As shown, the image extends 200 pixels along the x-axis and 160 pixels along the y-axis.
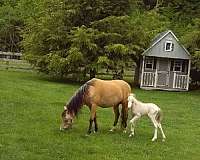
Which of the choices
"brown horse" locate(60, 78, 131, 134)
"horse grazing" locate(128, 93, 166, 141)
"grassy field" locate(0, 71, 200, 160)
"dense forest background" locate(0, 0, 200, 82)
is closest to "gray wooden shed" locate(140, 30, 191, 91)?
"dense forest background" locate(0, 0, 200, 82)

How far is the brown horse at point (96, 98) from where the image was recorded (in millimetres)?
12148

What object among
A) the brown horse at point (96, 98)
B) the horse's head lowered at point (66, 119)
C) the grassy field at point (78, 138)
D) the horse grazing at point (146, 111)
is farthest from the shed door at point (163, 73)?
the horse's head lowered at point (66, 119)

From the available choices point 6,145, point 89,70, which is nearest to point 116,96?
point 6,145

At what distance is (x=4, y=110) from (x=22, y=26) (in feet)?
99.5

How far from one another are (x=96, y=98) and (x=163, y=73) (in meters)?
19.5

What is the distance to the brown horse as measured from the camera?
1215 centimetres

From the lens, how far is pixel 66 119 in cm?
1222

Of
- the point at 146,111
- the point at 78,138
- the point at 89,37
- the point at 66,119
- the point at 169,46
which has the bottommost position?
the point at 78,138

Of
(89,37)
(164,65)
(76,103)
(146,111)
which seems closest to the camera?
(76,103)

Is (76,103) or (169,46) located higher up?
(169,46)

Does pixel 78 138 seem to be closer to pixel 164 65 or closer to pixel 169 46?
pixel 169 46

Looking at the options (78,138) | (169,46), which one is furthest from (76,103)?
(169,46)

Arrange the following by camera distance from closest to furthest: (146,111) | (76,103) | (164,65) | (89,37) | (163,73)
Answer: (76,103), (146,111), (89,37), (163,73), (164,65)

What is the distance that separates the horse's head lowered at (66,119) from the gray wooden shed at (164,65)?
1861cm
